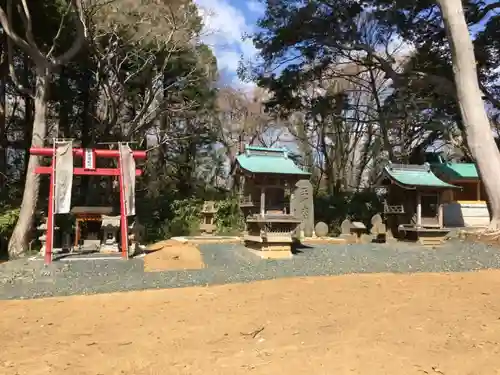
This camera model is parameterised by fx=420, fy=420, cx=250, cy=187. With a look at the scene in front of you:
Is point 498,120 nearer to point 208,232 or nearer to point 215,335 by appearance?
point 208,232

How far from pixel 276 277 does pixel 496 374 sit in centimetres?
461

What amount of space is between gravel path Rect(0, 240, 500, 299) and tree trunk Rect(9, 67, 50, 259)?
177cm

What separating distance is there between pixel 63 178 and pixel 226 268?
4481 millimetres

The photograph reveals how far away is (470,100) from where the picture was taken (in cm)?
1304

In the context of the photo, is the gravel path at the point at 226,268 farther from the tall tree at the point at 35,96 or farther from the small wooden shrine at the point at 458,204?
the small wooden shrine at the point at 458,204

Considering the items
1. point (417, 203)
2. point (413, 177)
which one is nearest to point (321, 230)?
point (417, 203)

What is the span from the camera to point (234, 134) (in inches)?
1003

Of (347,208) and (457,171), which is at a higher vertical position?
(457,171)

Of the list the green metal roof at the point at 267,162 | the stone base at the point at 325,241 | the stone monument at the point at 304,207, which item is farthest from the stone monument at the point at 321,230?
the green metal roof at the point at 267,162

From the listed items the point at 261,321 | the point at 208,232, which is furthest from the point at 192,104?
the point at 261,321

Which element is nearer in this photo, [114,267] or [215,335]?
[215,335]

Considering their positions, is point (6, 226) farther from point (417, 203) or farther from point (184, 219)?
point (417, 203)

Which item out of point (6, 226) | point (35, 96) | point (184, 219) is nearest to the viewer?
point (35, 96)

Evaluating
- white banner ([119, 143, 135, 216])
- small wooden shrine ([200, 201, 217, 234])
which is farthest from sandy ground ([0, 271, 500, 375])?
small wooden shrine ([200, 201, 217, 234])
